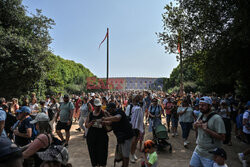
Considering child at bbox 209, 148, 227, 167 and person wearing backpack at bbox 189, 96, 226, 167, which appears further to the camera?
person wearing backpack at bbox 189, 96, 226, 167

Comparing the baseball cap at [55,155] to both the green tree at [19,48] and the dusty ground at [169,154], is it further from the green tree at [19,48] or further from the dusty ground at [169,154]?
the green tree at [19,48]

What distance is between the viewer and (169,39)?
15516 mm

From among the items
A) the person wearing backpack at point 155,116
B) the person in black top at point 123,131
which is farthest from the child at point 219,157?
the person wearing backpack at point 155,116

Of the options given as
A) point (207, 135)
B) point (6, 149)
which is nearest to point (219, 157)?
point (207, 135)


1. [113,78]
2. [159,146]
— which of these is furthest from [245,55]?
[113,78]

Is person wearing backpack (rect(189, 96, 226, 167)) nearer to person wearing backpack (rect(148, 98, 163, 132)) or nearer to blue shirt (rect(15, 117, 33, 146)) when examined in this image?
blue shirt (rect(15, 117, 33, 146))

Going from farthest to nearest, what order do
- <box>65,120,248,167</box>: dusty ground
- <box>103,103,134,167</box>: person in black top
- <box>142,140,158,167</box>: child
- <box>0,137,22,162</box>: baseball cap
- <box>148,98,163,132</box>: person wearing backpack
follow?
<box>148,98,163,132</box>: person wearing backpack, <box>65,120,248,167</box>: dusty ground, <box>103,103,134,167</box>: person in black top, <box>142,140,158,167</box>: child, <box>0,137,22,162</box>: baseball cap

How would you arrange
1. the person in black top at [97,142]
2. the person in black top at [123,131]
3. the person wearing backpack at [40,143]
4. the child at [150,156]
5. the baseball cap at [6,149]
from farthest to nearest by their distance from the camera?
the person in black top at [97,142], the person in black top at [123,131], the child at [150,156], the person wearing backpack at [40,143], the baseball cap at [6,149]

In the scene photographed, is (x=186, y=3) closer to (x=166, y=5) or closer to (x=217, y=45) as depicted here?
(x=217, y=45)

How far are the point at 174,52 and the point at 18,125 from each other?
546 inches

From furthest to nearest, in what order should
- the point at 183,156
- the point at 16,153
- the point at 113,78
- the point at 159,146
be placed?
the point at 113,78
the point at 159,146
the point at 183,156
the point at 16,153

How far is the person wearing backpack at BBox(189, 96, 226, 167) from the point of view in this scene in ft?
10.2

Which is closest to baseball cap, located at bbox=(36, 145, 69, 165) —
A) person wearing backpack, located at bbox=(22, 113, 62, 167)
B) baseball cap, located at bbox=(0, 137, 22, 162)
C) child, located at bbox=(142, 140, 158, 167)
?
person wearing backpack, located at bbox=(22, 113, 62, 167)

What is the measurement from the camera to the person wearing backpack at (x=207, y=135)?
3114 mm
